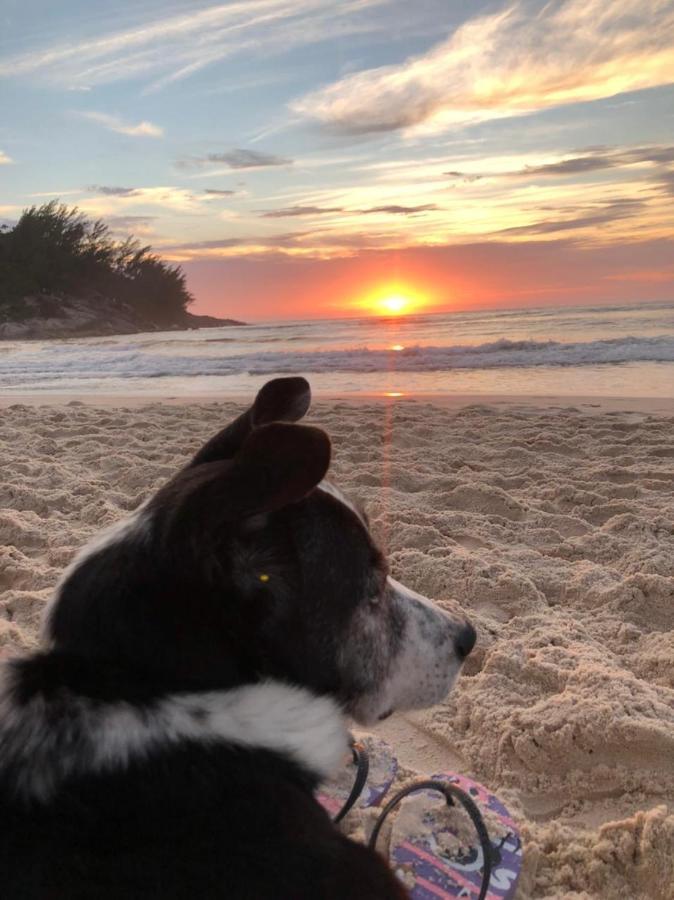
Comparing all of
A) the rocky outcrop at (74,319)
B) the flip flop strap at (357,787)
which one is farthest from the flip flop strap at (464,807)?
the rocky outcrop at (74,319)

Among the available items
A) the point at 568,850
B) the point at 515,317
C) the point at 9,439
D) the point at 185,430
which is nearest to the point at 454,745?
the point at 568,850

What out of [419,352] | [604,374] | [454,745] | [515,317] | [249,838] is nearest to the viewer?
[249,838]

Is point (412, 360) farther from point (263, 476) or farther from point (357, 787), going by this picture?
point (263, 476)

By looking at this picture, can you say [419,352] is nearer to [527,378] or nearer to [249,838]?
[527,378]

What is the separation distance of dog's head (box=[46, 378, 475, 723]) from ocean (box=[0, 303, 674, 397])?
978 cm

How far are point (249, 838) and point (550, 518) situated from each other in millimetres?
4279

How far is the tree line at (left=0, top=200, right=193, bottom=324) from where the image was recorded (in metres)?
48.3

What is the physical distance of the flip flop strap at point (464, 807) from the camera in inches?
92.7

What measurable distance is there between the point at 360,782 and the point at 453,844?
14.8 inches

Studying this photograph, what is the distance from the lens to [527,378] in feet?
45.3

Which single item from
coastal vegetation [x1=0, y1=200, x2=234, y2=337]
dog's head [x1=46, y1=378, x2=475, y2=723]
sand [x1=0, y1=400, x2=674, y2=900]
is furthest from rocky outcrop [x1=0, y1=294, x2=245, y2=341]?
dog's head [x1=46, y1=378, x2=475, y2=723]

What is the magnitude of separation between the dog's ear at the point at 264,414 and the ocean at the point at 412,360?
9.52m

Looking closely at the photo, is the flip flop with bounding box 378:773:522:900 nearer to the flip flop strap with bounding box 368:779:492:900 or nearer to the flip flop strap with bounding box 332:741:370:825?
the flip flop strap with bounding box 368:779:492:900

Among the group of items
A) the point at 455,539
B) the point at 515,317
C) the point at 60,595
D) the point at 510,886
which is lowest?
the point at 510,886
